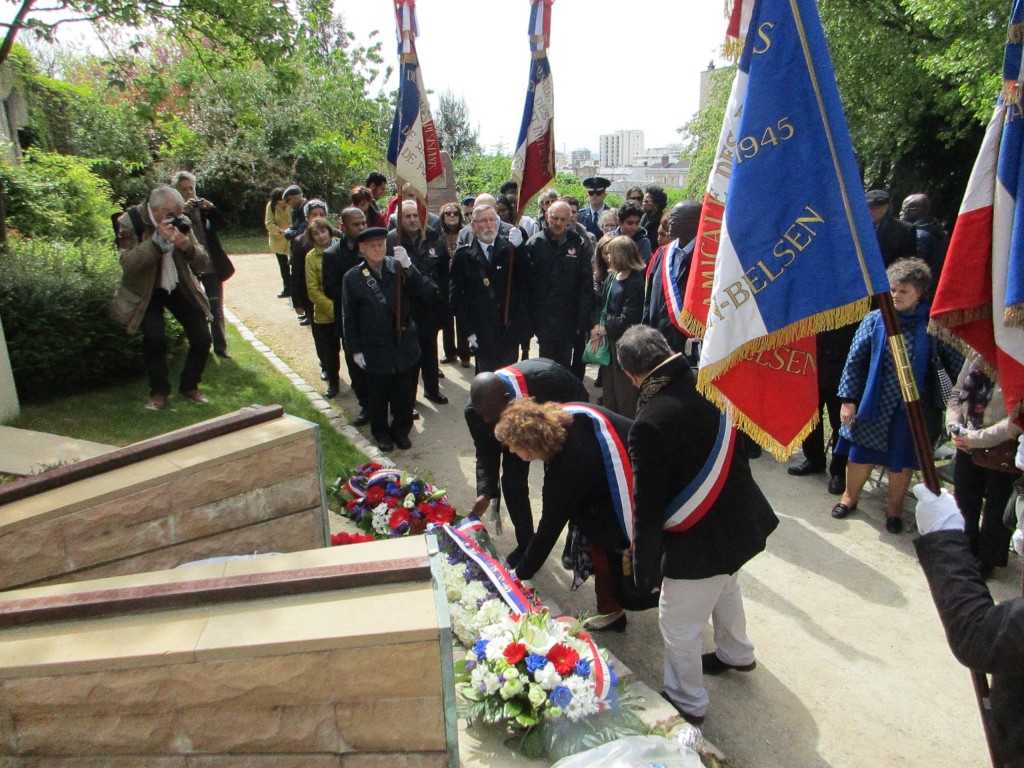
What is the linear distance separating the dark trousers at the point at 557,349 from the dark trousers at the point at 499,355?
295 millimetres

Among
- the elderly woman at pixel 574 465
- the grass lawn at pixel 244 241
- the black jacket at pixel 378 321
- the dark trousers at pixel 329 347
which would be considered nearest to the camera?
the elderly woman at pixel 574 465

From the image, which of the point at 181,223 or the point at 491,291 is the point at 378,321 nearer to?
the point at 491,291

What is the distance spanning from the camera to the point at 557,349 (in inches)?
299

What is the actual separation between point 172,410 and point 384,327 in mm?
2139

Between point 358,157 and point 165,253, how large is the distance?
17.1 metres

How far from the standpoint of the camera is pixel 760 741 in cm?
355

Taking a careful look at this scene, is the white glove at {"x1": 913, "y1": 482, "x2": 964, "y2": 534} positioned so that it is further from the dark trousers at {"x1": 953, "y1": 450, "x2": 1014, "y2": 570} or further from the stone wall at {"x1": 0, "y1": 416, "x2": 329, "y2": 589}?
the stone wall at {"x1": 0, "y1": 416, "x2": 329, "y2": 589}

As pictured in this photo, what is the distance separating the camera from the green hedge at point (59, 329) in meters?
6.79

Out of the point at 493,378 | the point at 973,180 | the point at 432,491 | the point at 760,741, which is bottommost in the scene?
the point at 760,741

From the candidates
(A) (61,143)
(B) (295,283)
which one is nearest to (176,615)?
(B) (295,283)

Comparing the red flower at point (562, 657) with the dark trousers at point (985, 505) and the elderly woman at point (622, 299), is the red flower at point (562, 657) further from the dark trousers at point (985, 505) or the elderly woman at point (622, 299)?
the elderly woman at point (622, 299)

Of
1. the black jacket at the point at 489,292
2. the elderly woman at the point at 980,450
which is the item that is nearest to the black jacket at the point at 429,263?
the black jacket at the point at 489,292

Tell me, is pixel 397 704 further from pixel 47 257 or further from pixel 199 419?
pixel 47 257

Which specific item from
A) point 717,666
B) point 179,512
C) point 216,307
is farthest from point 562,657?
point 216,307
